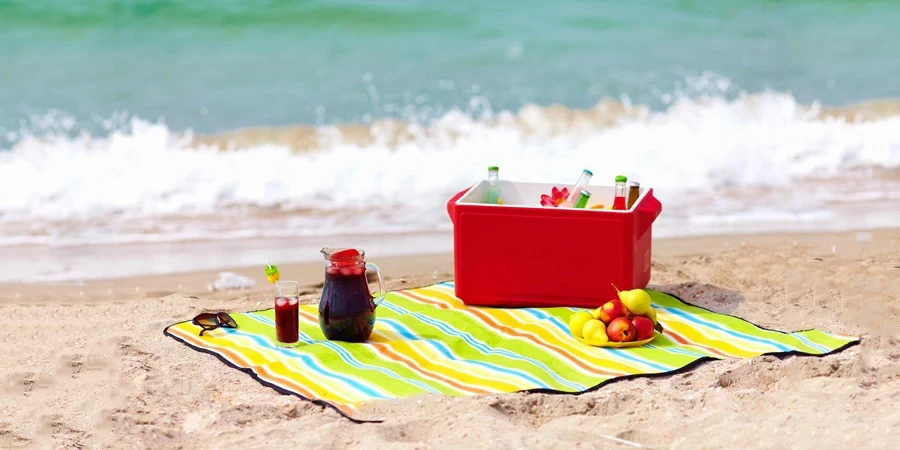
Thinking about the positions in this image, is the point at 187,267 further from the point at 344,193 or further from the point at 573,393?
the point at 573,393

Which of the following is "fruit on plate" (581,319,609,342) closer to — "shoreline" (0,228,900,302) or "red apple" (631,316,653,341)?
"red apple" (631,316,653,341)

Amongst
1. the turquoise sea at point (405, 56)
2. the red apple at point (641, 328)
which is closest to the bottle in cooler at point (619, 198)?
the red apple at point (641, 328)

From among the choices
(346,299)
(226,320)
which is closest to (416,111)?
(226,320)

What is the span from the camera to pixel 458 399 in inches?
128

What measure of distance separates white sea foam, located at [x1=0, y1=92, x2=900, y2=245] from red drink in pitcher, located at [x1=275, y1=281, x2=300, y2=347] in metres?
2.09

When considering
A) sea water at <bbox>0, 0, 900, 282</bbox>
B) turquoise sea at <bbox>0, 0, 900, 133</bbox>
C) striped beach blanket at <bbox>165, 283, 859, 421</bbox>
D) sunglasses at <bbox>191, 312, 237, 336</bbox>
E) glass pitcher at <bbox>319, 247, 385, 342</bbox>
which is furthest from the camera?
turquoise sea at <bbox>0, 0, 900, 133</bbox>

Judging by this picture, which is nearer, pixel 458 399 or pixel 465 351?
pixel 458 399

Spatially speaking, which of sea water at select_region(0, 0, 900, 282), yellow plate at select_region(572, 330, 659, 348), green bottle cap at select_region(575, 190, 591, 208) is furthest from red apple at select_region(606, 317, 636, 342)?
sea water at select_region(0, 0, 900, 282)

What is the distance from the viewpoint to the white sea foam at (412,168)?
242 inches

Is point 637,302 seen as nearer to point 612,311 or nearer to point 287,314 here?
point 612,311

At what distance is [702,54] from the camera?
36.5 ft

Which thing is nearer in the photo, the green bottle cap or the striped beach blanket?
the striped beach blanket

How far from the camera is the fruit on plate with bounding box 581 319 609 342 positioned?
376 cm

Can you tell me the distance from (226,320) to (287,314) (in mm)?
389
